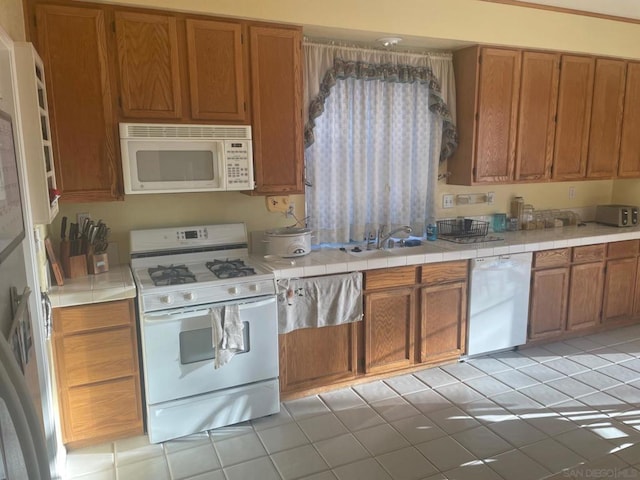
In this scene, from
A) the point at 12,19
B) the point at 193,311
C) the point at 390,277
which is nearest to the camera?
the point at 12,19

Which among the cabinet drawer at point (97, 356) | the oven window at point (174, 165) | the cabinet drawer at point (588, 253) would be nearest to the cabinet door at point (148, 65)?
the oven window at point (174, 165)

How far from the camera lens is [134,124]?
261 centimetres

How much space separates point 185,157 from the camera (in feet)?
9.12

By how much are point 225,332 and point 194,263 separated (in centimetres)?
66

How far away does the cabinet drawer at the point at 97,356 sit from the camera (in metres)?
2.46

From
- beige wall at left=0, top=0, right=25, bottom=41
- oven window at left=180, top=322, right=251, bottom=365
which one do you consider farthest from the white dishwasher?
beige wall at left=0, top=0, right=25, bottom=41

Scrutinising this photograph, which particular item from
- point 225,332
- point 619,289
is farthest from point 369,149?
point 619,289

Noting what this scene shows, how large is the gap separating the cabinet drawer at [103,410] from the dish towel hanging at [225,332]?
48 cm

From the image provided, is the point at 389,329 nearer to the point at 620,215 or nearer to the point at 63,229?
the point at 63,229

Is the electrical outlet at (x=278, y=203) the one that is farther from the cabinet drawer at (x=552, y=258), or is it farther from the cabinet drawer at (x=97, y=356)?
the cabinet drawer at (x=552, y=258)

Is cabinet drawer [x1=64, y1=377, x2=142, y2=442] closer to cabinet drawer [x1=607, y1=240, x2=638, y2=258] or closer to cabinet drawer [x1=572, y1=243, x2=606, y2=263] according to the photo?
cabinet drawer [x1=572, y1=243, x2=606, y2=263]

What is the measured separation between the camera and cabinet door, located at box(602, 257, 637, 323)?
410 cm

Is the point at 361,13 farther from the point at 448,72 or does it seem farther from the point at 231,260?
the point at 231,260

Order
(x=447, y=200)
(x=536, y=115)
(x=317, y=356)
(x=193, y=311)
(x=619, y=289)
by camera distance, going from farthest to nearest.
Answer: (x=619, y=289) → (x=447, y=200) → (x=536, y=115) → (x=317, y=356) → (x=193, y=311)
